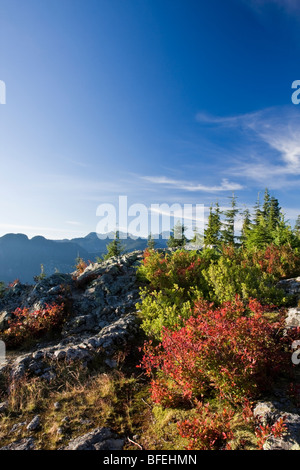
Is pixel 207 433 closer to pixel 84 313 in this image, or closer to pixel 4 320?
pixel 84 313

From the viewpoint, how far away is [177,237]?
136 feet

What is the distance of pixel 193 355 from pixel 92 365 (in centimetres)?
366

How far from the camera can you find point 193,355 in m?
4.19

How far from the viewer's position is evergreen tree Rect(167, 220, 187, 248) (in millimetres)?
40000

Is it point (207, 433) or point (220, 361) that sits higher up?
point (220, 361)

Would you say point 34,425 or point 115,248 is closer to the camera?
point 34,425

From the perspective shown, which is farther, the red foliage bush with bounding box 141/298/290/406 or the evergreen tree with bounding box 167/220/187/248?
the evergreen tree with bounding box 167/220/187/248

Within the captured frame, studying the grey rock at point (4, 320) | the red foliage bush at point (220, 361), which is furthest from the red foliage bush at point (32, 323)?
the red foliage bush at point (220, 361)

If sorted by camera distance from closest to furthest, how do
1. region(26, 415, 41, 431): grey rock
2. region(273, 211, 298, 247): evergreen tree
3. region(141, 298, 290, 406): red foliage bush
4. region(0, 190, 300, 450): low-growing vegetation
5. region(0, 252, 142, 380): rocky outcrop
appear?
1. region(0, 190, 300, 450): low-growing vegetation
2. region(141, 298, 290, 406): red foliage bush
3. region(26, 415, 41, 431): grey rock
4. region(0, 252, 142, 380): rocky outcrop
5. region(273, 211, 298, 247): evergreen tree

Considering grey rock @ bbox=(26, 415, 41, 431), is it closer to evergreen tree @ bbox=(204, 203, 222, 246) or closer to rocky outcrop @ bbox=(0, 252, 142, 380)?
rocky outcrop @ bbox=(0, 252, 142, 380)

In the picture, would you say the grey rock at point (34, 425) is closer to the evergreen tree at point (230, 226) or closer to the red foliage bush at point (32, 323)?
the red foliage bush at point (32, 323)

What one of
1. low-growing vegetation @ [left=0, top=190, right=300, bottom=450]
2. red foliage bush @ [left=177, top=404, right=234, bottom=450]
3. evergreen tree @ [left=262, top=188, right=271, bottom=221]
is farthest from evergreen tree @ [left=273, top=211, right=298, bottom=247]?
evergreen tree @ [left=262, top=188, right=271, bottom=221]

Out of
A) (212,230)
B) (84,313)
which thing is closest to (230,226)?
(212,230)
